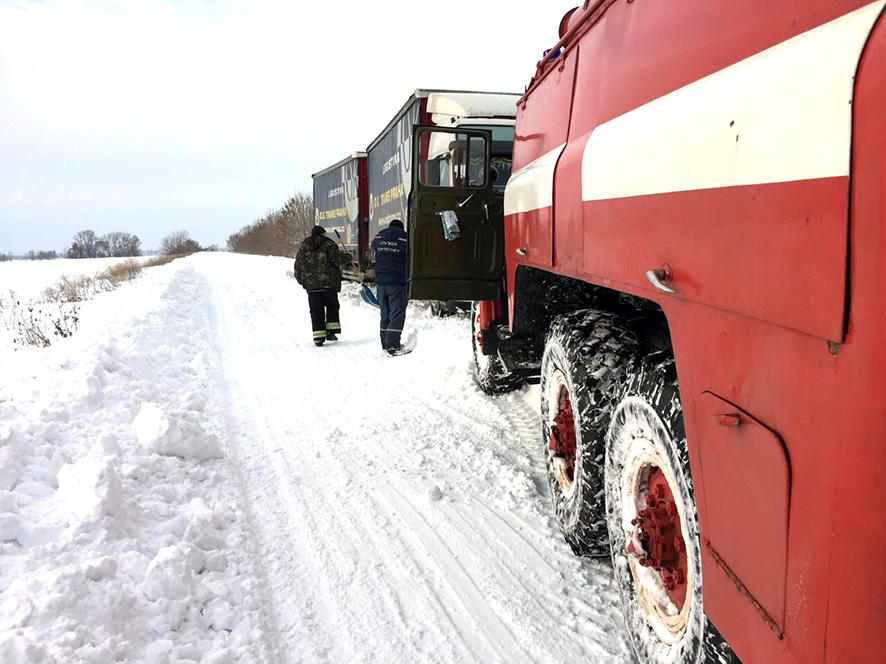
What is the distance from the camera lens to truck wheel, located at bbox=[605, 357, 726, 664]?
5.75 ft

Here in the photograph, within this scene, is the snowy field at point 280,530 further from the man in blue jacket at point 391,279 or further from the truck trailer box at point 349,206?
the truck trailer box at point 349,206

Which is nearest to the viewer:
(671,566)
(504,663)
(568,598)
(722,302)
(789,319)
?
(789,319)

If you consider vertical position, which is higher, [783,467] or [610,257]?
[610,257]

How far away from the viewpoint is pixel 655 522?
2039 millimetres

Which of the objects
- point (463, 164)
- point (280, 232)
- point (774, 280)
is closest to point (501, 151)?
point (463, 164)

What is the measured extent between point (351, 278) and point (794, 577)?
16521mm

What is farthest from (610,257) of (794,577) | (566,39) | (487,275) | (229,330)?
(229,330)

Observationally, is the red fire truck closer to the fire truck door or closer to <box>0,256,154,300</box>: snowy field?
the fire truck door

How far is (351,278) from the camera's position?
56.6 ft

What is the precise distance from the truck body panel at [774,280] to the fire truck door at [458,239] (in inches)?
110

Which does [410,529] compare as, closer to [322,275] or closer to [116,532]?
[116,532]

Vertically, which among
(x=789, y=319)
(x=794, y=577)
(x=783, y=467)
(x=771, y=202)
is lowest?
(x=794, y=577)

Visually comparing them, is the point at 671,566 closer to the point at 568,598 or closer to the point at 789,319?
the point at 568,598

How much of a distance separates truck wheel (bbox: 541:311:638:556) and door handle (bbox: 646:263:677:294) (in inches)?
30.0
